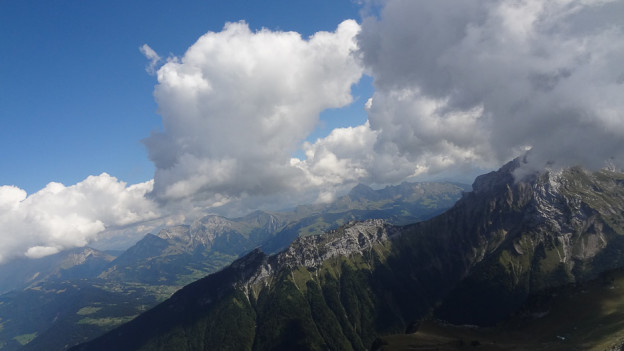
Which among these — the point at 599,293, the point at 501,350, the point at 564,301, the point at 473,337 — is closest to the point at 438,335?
the point at 473,337

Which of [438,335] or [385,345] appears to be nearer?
[385,345]

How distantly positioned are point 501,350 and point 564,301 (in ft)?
237

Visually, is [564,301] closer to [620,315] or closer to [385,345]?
[620,315]

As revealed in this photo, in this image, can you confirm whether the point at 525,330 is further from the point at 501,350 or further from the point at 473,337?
the point at 501,350

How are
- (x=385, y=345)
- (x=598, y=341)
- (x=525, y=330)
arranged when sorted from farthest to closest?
1. (x=525, y=330)
2. (x=385, y=345)
3. (x=598, y=341)

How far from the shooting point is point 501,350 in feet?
513

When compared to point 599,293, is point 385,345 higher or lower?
higher

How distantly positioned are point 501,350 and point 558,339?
2622 centimetres

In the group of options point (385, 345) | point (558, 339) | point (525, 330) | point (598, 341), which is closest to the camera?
Result: point (598, 341)

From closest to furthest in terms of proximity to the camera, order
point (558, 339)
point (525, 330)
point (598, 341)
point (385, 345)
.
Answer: point (598, 341), point (558, 339), point (385, 345), point (525, 330)

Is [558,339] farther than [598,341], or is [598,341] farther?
[558,339]

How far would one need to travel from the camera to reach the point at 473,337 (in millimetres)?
188500

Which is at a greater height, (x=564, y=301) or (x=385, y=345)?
(x=385, y=345)

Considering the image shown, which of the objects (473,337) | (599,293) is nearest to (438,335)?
(473,337)
